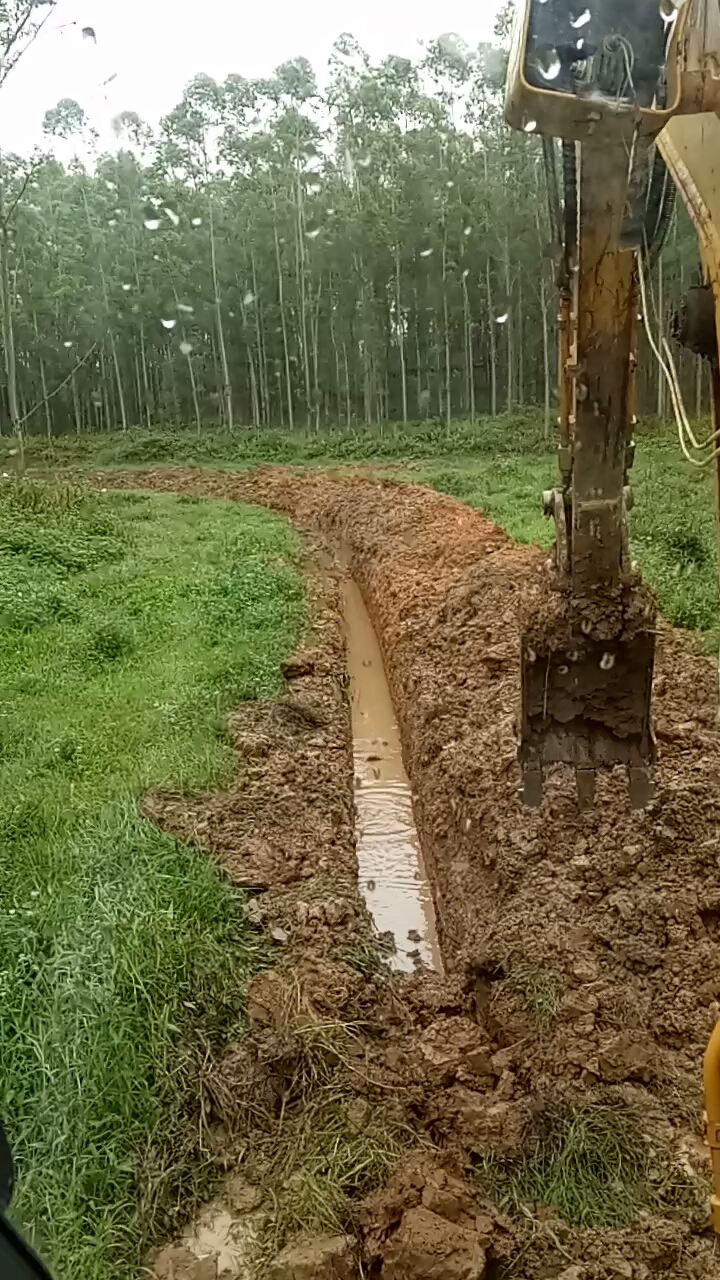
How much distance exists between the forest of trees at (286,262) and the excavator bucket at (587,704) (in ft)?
46.2

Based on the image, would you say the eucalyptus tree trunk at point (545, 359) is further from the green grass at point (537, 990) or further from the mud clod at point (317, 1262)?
the mud clod at point (317, 1262)

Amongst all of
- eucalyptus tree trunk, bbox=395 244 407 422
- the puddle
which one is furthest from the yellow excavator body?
eucalyptus tree trunk, bbox=395 244 407 422

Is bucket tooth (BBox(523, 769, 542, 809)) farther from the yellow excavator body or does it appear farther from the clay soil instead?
the clay soil

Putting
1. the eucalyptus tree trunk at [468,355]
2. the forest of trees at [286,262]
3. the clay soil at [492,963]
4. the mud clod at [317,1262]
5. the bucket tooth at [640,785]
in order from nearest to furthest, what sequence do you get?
the mud clod at [317,1262] < the clay soil at [492,963] < the bucket tooth at [640,785] < the forest of trees at [286,262] < the eucalyptus tree trunk at [468,355]

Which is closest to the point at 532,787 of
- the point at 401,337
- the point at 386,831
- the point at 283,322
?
the point at 386,831

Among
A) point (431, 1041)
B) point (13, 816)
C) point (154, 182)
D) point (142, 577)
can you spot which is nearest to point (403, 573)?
point (142, 577)

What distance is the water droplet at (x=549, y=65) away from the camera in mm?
2619

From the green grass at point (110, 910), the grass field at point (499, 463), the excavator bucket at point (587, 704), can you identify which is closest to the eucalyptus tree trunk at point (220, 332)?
the grass field at point (499, 463)

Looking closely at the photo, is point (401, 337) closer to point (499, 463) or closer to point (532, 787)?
point (499, 463)

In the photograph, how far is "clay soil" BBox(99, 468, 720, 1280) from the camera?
2930mm

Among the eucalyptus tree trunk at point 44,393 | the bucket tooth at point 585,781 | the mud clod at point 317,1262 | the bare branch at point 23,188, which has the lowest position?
the mud clod at point 317,1262

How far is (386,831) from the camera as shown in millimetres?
6324

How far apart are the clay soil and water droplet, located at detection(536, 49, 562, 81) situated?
2174 mm

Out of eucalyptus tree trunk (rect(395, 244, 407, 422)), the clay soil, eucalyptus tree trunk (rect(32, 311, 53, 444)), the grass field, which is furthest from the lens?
eucalyptus tree trunk (rect(32, 311, 53, 444))
